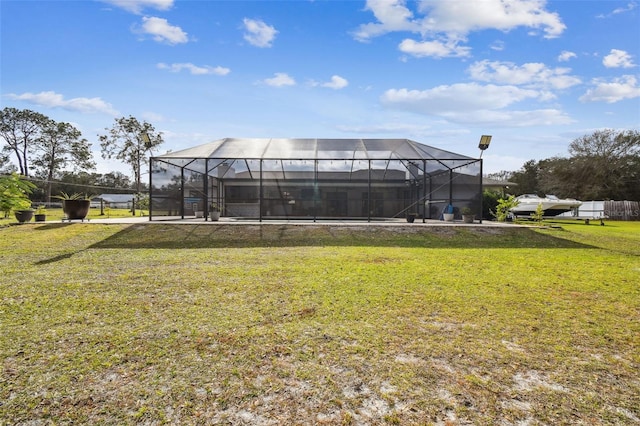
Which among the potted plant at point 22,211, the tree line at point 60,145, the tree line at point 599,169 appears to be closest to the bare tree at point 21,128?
the tree line at point 60,145

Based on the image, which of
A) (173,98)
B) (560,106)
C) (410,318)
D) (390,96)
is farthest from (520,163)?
(410,318)

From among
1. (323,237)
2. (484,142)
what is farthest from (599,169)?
(323,237)

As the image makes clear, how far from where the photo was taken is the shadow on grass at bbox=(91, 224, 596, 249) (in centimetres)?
762

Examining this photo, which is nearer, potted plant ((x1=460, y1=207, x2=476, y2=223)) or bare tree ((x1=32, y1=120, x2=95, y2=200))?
potted plant ((x1=460, y1=207, x2=476, y2=223))

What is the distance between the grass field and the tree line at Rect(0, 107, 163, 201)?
2744 cm

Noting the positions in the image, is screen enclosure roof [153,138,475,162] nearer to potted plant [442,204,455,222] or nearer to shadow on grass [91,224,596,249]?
potted plant [442,204,455,222]

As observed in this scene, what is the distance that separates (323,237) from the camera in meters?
8.60

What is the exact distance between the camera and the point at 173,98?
11.0 m

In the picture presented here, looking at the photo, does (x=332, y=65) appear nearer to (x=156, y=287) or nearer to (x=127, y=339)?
(x=156, y=287)

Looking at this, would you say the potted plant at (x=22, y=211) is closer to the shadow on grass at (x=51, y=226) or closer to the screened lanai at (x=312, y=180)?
the shadow on grass at (x=51, y=226)

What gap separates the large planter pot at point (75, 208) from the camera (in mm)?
10000

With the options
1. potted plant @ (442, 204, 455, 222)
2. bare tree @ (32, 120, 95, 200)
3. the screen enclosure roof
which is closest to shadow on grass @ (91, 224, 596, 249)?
potted plant @ (442, 204, 455, 222)

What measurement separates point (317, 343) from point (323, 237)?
6.29 m

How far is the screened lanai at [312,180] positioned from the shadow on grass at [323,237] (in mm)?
1583
